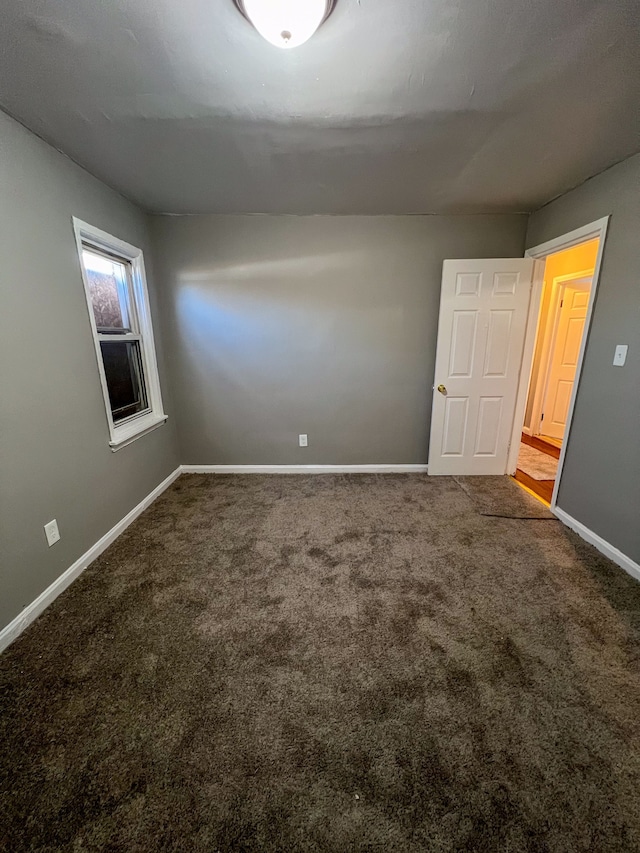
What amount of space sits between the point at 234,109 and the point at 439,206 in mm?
1831

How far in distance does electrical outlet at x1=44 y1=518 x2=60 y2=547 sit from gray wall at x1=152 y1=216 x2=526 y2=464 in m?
1.60

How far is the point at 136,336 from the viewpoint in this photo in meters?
2.76

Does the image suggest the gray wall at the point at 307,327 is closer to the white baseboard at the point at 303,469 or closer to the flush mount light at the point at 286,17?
the white baseboard at the point at 303,469

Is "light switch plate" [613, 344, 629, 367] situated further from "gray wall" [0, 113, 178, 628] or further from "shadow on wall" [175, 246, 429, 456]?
"gray wall" [0, 113, 178, 628]

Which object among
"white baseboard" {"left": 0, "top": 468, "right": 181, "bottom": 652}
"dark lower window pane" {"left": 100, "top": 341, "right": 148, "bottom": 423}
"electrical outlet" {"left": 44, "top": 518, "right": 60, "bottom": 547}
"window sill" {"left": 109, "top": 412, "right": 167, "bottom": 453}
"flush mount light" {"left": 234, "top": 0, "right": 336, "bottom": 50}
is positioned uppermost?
"flush mount light" {"left": 234, "top": 0, "right": 336, "bottom": 50}

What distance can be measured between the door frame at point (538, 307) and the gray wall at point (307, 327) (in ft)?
1.05

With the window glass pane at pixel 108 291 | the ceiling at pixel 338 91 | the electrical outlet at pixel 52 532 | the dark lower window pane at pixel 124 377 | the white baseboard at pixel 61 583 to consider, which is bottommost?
the white baseboard at pixel 61 583

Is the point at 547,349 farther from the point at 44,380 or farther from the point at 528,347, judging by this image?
the point at 44,380

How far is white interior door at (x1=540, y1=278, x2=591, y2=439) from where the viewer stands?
4.02 metres

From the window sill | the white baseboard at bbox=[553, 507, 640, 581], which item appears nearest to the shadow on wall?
the window sill

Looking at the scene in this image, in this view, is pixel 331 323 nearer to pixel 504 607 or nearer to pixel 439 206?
pixel 439 206

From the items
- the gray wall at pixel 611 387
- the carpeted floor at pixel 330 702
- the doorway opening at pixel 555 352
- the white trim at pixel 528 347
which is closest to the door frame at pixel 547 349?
the doorway opening at pixel 555 352

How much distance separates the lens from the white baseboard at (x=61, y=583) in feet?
5.01

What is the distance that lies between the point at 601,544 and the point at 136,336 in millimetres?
3791
